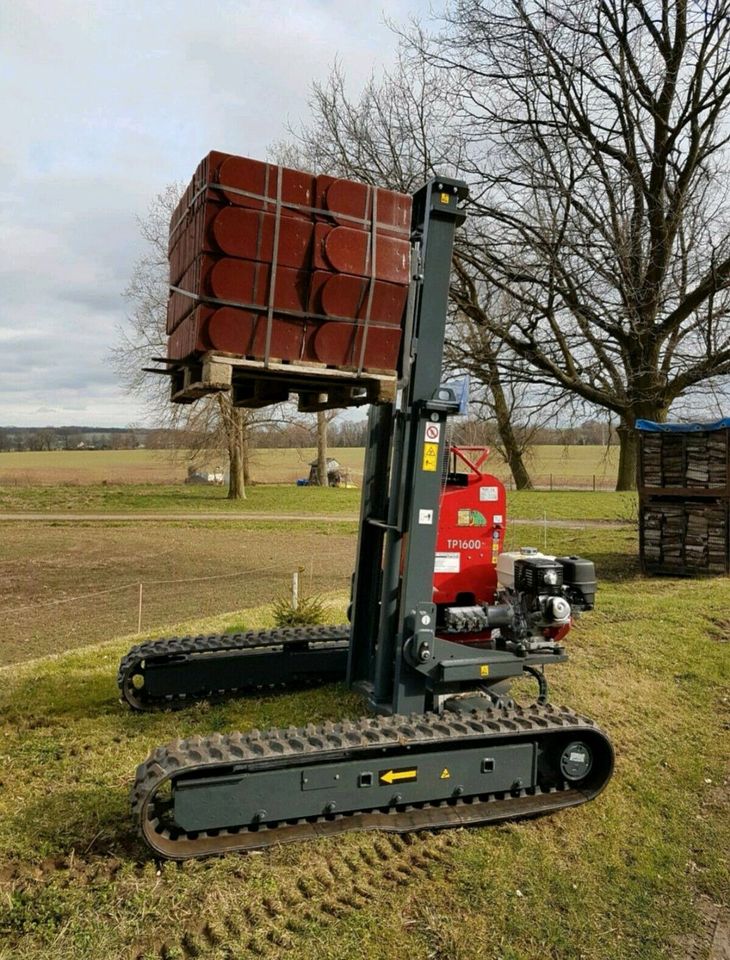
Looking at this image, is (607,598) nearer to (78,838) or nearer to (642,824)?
(642,824)

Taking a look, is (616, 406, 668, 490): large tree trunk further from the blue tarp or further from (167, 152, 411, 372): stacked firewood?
(167, 152, 411, 372): stacked firewood

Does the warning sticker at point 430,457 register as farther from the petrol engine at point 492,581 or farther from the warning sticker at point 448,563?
the warning sticker at point 448,563

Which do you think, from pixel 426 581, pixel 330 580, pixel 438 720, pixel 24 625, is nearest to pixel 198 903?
pixel 438 720

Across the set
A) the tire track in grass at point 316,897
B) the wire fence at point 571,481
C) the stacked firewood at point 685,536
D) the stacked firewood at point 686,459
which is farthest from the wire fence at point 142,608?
the wire fence at point 571,481

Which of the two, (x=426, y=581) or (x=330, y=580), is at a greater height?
(x=426, y=581)

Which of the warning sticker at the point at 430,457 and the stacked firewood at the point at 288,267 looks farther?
the warning sticker at the point at 430,457

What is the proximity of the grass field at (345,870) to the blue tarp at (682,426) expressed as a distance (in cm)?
789

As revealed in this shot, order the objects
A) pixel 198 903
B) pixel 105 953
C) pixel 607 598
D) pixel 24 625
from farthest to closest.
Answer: pixel 24 625 < pixel 607 598 < pixel 198 903 < pixel 105 953

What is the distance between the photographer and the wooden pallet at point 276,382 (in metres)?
4.59

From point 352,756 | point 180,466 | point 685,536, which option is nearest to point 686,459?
point 685,536

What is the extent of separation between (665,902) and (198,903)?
9.08ft

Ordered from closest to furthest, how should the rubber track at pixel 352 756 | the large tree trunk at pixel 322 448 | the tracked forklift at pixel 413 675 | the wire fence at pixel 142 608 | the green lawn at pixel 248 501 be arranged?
1. the rubber track at pixel 352 756
2. the tracked forklift at pixel 413 675
3. the wire fence at pixel 142 608
4. the green lawn at pixel 248 501
5. the large tree trunk at pixel 322 448

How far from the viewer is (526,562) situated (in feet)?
20.9

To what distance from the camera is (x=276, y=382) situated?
5430 mm
